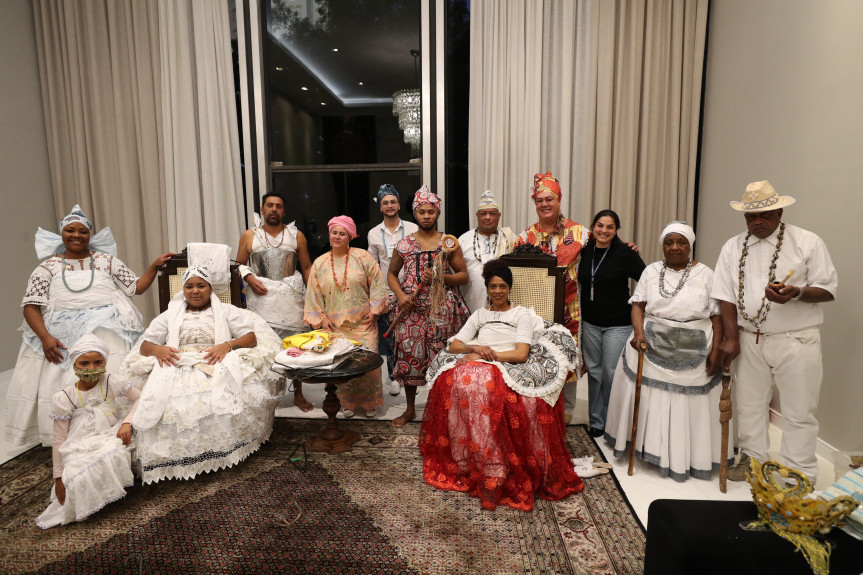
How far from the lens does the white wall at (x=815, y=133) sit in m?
2.82

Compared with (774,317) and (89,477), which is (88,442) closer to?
(89,477)

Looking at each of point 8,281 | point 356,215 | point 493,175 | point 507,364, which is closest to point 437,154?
point 493,175

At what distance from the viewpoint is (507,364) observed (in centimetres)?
285

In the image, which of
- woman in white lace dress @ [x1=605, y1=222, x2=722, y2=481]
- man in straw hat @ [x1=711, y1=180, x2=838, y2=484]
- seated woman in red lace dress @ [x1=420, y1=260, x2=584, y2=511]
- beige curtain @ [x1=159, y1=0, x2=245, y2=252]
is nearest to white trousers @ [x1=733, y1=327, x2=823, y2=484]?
man in straw hat @ [x1=711, y1=180, x2=838, y2=484]

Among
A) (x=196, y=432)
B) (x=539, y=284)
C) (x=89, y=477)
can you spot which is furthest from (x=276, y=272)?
(x=539, y=284)

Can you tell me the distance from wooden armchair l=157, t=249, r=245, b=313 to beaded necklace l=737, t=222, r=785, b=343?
3.31 meters

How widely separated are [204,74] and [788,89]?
5081 millimetres

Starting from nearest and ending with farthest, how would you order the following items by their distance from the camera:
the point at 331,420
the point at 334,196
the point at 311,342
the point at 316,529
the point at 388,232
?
the point at 316,529, the point at 311,342, the point at 331,420, the point at 388,232, the point at 334,196

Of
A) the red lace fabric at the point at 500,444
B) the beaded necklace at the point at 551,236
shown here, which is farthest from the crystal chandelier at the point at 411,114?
the red lace fabric at the point at 500,444

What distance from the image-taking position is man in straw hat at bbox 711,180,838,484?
8.11 feet

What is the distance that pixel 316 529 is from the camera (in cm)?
239

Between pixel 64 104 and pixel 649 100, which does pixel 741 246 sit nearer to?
pixel 649 100

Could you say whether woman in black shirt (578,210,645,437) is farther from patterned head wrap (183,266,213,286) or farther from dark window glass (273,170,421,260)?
patterned head wrap (183,266,213,286)

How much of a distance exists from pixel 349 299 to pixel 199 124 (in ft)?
9.37
